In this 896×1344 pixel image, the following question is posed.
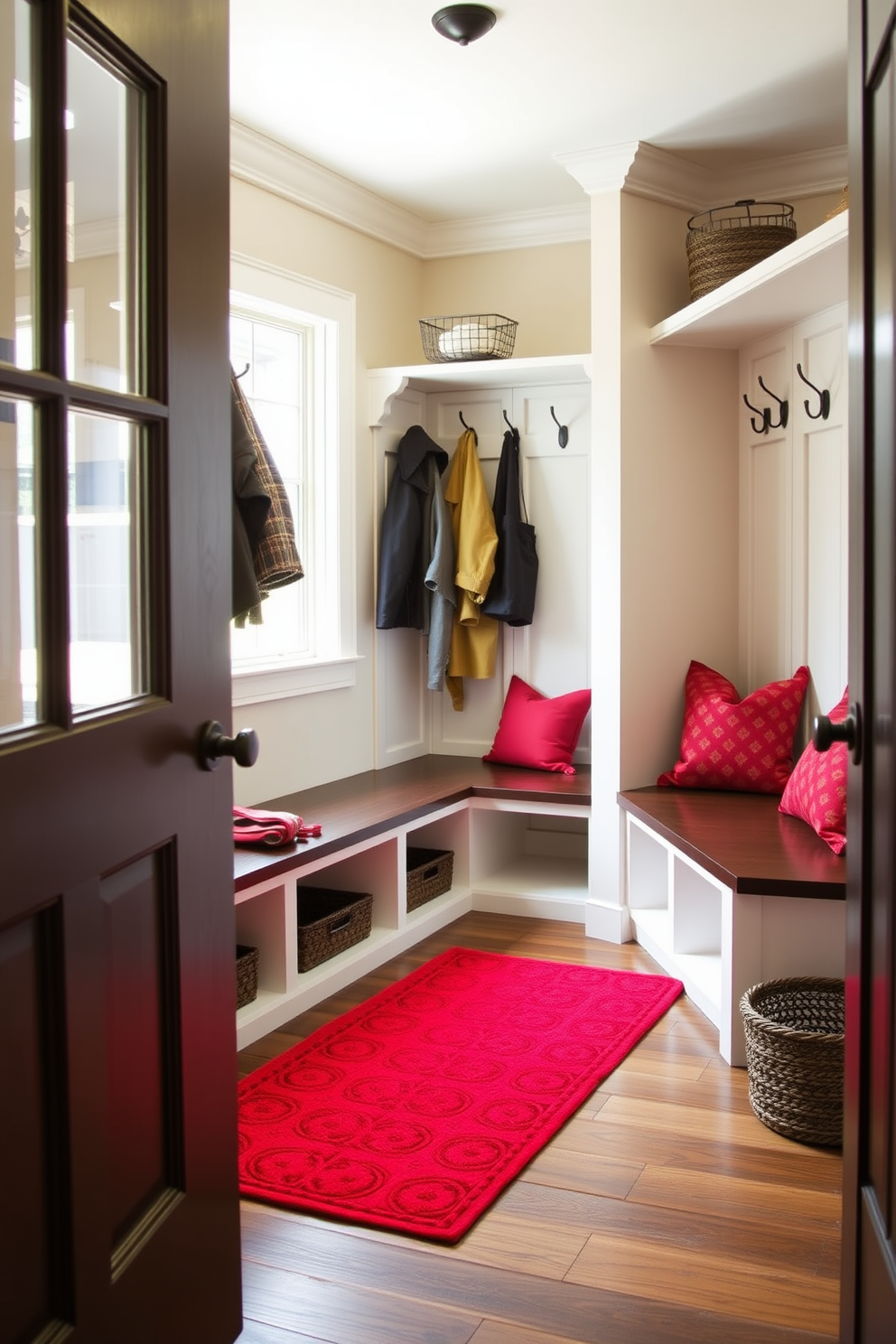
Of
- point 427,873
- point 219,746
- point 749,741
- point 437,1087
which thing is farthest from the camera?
point 427,873

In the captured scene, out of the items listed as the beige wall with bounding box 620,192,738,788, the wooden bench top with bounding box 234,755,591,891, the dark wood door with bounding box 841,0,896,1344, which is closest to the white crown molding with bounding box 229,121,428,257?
the beige wall with bounding box 620,192,738,788

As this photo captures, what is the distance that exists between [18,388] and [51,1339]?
94cm

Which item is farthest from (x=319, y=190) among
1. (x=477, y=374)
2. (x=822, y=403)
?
(x=822, y=403)

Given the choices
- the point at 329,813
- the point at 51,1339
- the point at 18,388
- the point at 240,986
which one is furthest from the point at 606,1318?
the point at 329,813

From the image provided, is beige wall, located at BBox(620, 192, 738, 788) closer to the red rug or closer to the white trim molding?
the white trim molding

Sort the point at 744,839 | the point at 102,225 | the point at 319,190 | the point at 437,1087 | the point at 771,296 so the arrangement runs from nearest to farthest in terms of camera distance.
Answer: the point at 102,225
the point at 437,1087
the point at 744,839
the point at 771,296
the point at 319,190

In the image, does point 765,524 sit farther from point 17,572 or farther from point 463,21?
point 17,572

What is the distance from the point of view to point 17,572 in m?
1.14

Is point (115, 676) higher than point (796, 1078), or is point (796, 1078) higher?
point (115, 676)

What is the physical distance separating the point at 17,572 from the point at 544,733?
10.9 feet

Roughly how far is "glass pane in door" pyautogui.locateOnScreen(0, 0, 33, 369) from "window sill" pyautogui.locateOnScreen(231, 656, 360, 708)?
7.97 feet

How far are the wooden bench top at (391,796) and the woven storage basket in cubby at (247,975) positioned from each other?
24cm

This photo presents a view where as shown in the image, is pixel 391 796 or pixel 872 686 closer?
pixel 872 686

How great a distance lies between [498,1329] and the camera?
1862 mm
